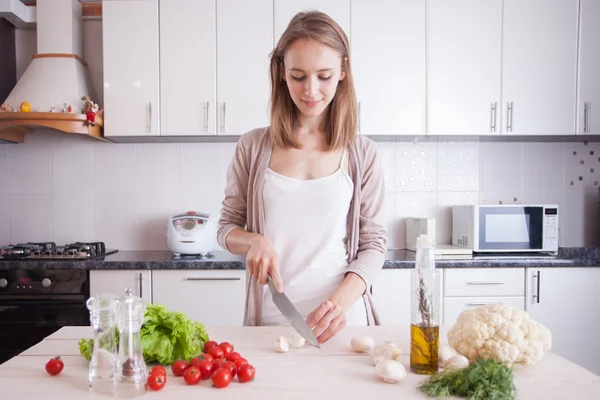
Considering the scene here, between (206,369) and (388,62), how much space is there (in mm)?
2191

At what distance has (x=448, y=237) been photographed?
303cm

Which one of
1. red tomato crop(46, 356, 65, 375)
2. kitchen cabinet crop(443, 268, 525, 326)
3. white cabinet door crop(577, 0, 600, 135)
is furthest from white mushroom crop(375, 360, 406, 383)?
white cabinet door crop(577, 0, 600, 135)

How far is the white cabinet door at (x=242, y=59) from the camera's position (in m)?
2.67

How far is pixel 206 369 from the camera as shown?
90 centimetres

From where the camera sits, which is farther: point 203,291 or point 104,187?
point 104,187

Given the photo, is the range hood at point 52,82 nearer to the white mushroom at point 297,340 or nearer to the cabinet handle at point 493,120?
the white mushroom at point 297,340

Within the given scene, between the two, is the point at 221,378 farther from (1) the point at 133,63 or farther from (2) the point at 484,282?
(1) the point at 133,63

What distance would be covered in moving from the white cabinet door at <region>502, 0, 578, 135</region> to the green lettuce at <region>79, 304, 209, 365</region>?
232 centimetres


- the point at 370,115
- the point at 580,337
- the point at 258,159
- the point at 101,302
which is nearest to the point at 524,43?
the point at 370,115

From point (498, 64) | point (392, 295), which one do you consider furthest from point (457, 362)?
point (498, 64)

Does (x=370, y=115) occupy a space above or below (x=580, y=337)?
above

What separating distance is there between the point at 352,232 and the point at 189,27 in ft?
5.97

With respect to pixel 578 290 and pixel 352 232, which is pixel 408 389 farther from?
pixel 578 290

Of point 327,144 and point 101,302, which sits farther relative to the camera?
point 327,144
